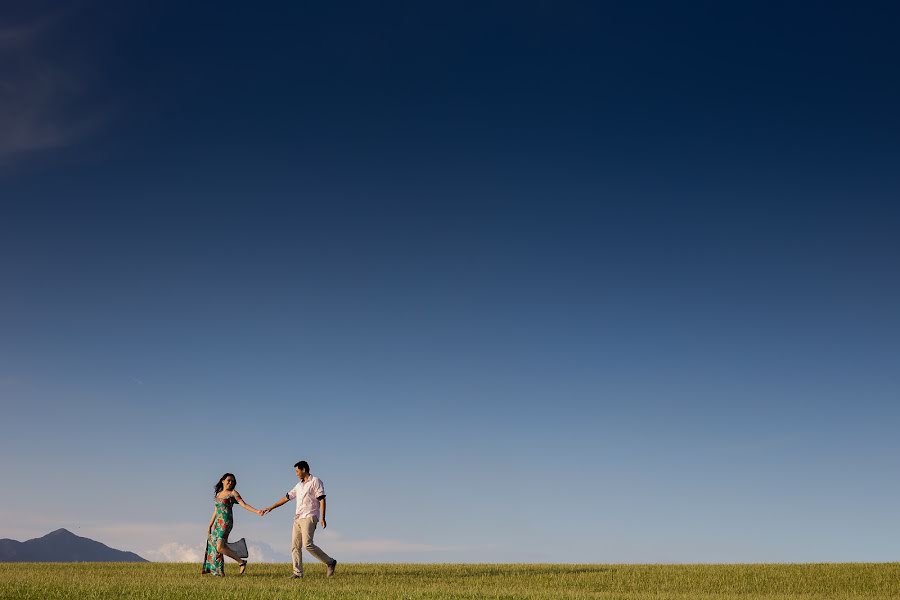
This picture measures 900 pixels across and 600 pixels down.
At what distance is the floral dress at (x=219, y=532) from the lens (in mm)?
26609

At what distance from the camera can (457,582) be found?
1011 inches

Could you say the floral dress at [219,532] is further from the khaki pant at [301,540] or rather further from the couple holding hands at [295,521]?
the khaki pant at [301,540]

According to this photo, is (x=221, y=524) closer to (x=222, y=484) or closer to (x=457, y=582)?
(x=222, y=484)

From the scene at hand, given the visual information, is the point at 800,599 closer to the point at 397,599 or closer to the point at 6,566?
the point at 397,599

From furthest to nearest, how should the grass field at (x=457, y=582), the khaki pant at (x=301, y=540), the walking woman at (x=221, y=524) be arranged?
1. the walking woman at (x=221, y=524)
2. the khaki pant at (x=301, y=540)
3. the grass field at (x=457, y=582)

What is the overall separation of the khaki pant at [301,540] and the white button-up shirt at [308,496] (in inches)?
6.3

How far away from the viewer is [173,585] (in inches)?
796

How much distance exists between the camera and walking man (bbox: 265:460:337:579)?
2500 centimetres

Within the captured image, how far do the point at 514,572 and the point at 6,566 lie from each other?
18.7 m

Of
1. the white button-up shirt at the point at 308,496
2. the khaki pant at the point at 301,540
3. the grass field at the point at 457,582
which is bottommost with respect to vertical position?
the grass field at the point at 457,582

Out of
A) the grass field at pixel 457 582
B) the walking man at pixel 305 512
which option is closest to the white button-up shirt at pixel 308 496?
the walking man at pixel 305 512

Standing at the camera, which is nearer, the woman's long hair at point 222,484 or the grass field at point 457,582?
the grass field at point 457,582

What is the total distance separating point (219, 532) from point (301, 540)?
3.18 metres

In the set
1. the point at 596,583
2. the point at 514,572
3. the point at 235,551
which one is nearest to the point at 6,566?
the point at 235,551
